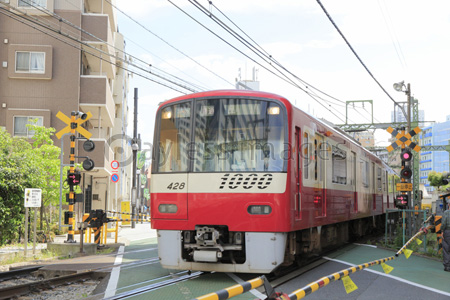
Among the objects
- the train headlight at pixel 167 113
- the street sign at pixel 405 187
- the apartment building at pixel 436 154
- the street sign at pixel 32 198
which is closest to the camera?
the train headlight at pixel 167 113

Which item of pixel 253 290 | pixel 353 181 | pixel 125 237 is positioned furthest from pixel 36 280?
pixel 125 237

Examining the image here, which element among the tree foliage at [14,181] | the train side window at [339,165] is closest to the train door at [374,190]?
the train side window at [339,165]

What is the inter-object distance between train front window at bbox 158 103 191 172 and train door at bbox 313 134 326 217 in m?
2.75

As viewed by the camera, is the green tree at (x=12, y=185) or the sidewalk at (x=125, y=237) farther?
the sidewalk at (x=125, y=237)

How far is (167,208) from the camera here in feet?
29.9

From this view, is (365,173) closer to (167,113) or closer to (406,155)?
(406,155)

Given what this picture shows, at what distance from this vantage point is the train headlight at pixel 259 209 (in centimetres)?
854

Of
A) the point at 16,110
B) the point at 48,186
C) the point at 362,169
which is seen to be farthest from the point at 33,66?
the point at 362,169

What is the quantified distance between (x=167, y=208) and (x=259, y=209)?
159 centimetres

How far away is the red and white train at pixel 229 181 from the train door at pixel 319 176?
0.74 meters

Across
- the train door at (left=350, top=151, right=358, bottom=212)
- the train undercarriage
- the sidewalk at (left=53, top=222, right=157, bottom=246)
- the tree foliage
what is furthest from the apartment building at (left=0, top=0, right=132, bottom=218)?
the train undercarriage

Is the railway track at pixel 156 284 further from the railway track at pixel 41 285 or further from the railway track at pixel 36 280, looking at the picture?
the railway track at pixel 41 285

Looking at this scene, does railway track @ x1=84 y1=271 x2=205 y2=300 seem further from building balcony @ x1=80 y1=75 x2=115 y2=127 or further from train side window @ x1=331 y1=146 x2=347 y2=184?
building balcony @ x1=80 y1=75 x2=115 y2=127

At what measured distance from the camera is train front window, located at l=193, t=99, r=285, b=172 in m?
8.73
